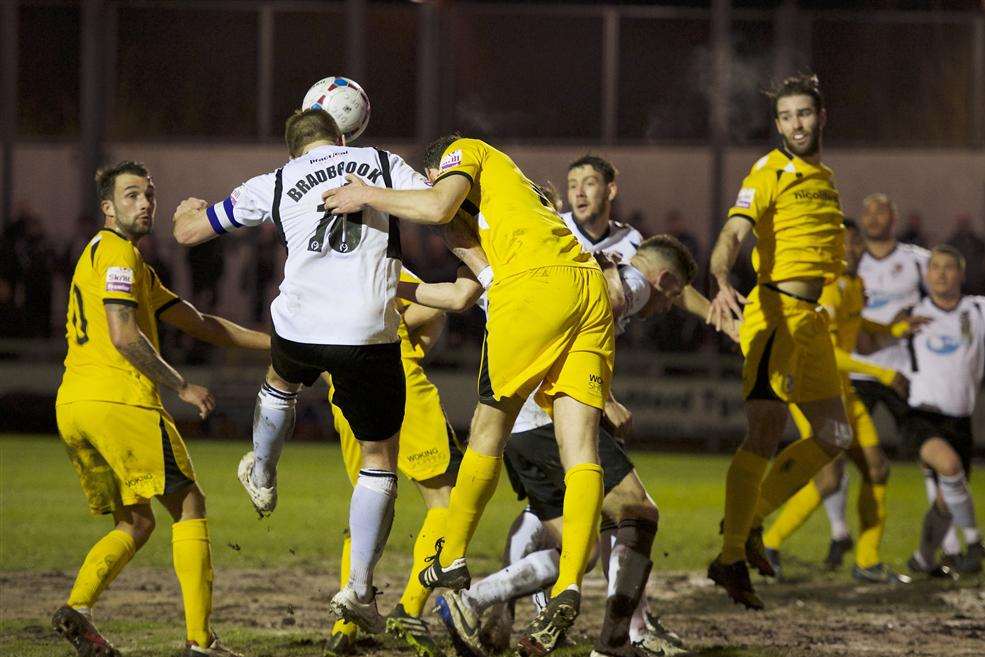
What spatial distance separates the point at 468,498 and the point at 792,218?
2.90 meters

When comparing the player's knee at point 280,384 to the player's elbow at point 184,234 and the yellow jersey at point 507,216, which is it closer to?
the player's elbow at point 184,234

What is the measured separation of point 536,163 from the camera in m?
22.6

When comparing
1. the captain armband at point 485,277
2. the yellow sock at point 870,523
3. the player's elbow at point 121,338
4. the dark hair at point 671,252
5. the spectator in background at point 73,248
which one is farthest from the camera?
the spectator in background at point 73,248

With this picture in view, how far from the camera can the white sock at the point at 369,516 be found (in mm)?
6172

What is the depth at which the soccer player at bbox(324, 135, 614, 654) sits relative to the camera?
5695mm

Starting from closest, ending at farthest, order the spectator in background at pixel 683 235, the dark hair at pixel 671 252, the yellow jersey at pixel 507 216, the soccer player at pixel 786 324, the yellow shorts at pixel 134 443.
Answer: the yellow jersey at pixel 507 216
the yellow shorts at pixel 134 443
the dark hair at pixel 671 252
the soccer player at pixel 786 324
the spectator in background at pixel 683 235

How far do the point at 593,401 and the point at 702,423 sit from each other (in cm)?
1168

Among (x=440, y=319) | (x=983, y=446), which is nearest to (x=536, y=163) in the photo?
A: (x=983, y=446)

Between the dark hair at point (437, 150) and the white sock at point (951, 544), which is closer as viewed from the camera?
the dark hair at point (437, 150)

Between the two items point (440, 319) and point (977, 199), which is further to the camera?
point (977, 199)

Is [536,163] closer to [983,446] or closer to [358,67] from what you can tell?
[358,67]

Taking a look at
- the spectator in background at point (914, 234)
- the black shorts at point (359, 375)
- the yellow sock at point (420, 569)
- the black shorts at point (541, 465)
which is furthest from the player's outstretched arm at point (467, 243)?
the spectator in background at point (914, 234)

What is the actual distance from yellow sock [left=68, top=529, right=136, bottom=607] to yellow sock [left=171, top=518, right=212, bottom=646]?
26 cm

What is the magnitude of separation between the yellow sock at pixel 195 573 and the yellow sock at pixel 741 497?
2793 millimetres
